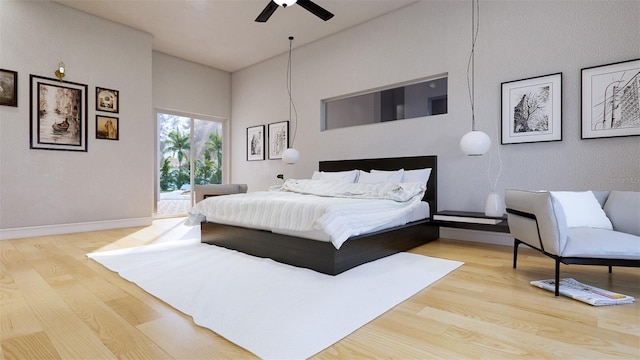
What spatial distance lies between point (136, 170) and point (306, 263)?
3986 millimetres

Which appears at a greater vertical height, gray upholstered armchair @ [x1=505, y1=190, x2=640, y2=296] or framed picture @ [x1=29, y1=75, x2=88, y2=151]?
framed picture @ [x1=29, y1=75, x2=88, y2=151]

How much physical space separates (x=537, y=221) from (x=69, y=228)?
5532 millimetres

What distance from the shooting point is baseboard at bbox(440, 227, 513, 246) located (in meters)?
3.61

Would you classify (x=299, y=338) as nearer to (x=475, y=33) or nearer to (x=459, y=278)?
(x=459, y=278)

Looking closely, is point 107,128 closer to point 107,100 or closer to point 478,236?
point 107,100

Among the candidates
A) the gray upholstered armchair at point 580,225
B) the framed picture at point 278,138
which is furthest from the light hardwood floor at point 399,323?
the framed picture at point 278,138

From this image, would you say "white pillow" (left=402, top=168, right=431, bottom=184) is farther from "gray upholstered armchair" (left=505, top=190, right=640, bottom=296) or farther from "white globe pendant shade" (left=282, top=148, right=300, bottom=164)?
"white globe pendant shade" (left=282, top=148, right=300, bottom=164)

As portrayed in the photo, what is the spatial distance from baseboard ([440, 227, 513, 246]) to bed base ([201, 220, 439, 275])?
583 mm

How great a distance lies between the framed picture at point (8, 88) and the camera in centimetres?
402

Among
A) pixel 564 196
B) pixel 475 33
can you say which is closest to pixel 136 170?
pixel 475 33

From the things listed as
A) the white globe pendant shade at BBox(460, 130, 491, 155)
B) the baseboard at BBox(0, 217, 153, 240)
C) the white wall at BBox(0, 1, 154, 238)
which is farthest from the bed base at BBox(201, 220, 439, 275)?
the white wall at BBox(0, 1, 154, 238)

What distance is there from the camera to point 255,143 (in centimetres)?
657

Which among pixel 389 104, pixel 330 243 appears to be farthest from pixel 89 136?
pixel 389 104

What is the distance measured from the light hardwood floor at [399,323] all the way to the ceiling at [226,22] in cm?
363
